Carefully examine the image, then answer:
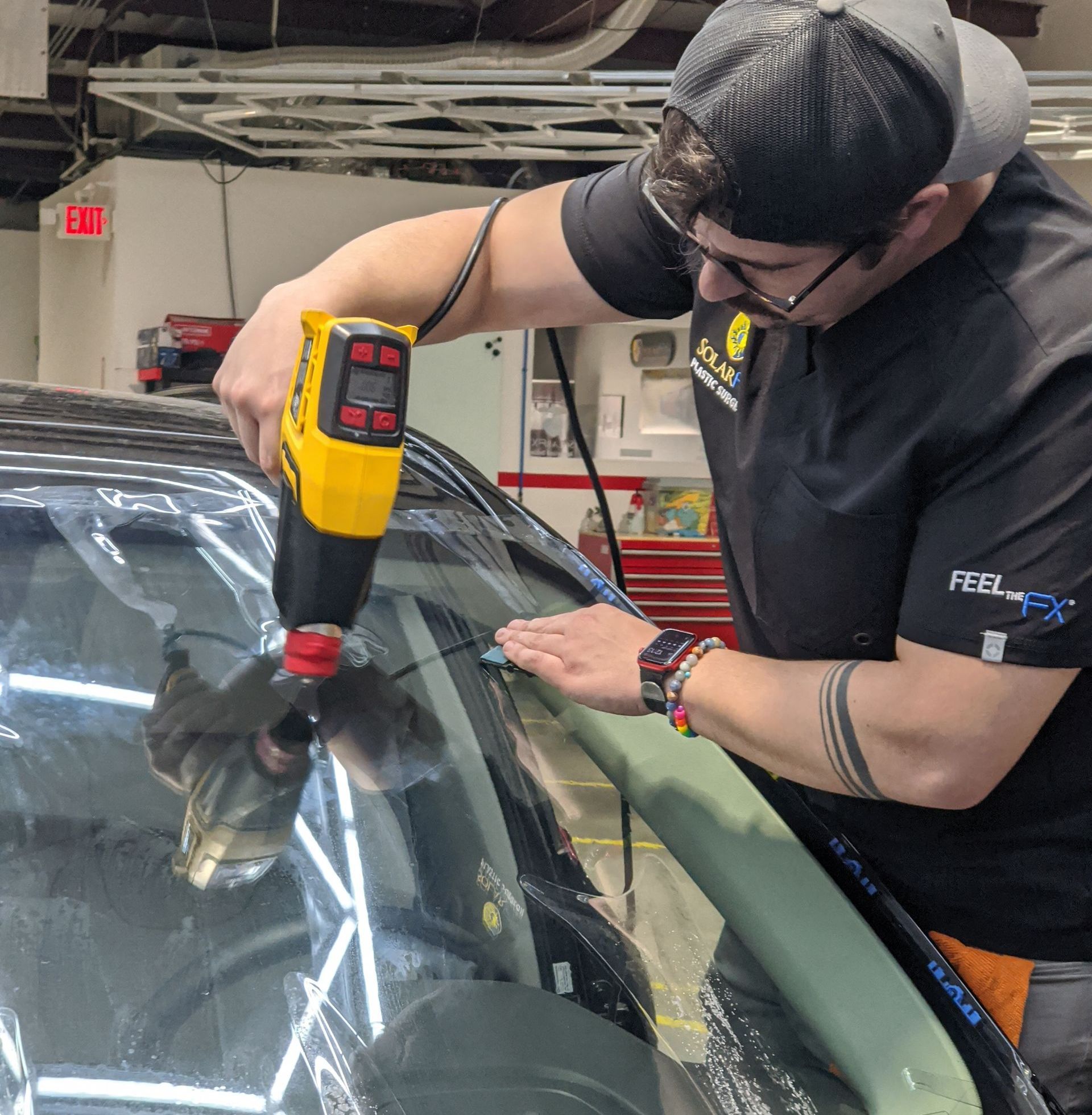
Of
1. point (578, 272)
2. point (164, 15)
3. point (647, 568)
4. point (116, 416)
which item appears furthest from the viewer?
point (647, 568)

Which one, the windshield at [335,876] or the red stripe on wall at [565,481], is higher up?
the windshield at [335,876]

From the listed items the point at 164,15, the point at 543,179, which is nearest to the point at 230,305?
the point at 164,15

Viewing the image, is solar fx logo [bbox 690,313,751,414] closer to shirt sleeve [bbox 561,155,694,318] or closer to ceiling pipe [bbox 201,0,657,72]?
shirt sleeve [bbox 561,155,694,318]

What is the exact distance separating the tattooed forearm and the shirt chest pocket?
63 millimetres

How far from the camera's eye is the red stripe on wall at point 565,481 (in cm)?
602

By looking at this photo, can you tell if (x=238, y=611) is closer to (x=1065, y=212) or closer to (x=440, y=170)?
(x=1065, y=212)

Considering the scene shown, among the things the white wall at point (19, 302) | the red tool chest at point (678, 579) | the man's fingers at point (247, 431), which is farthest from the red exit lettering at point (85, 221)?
the man's fingers at point (247, 431)

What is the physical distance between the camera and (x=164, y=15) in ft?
17.1

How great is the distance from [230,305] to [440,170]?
1317 millimetres

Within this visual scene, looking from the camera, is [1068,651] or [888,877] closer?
[1068,651]

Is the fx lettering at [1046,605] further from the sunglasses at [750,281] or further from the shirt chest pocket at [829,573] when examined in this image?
the sunglasses at [750,281]

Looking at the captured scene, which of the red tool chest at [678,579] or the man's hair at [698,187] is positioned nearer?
the man's hair at [698,187]

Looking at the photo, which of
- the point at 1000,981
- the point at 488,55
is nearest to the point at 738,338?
the point at 1000,981

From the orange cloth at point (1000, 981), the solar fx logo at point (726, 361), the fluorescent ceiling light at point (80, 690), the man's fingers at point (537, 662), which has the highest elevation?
the solar fx logo at point (726, 361)
